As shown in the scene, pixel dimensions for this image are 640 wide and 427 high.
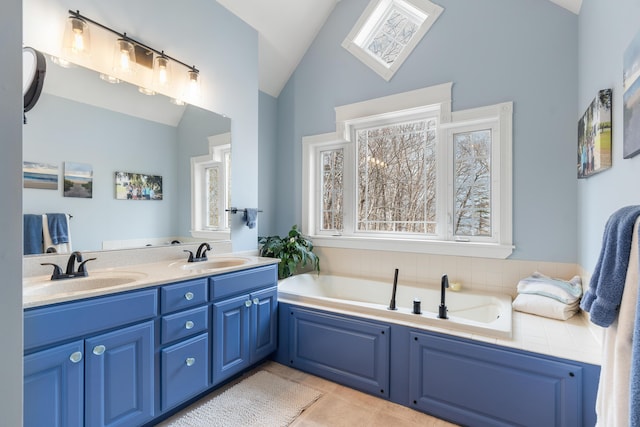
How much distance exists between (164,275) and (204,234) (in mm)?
767

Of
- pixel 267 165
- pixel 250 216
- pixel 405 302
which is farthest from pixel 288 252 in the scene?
pixel 405 302

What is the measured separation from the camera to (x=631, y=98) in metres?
1.23

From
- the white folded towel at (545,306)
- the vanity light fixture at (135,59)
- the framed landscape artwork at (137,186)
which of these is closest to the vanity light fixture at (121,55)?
the vanity light fixture at (135,59)

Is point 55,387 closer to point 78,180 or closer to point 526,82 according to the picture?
point 78,180

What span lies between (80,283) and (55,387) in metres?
0.56

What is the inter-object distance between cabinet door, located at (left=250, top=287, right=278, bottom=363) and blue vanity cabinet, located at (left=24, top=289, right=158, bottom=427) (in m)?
0.78

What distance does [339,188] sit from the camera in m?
3.45

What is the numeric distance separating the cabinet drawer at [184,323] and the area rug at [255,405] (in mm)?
515

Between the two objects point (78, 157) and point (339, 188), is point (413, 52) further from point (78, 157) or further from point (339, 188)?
point (78, 157)

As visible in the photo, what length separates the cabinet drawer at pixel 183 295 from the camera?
1.76 metres

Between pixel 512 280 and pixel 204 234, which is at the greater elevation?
pixel 204 234

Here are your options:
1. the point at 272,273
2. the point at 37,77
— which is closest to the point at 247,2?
the point at 37,77

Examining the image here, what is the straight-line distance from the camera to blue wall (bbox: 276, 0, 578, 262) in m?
2.29

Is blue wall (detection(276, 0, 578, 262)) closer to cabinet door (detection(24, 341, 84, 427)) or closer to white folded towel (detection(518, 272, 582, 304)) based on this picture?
white folded towel (detection(518, 272, 582, 304))
